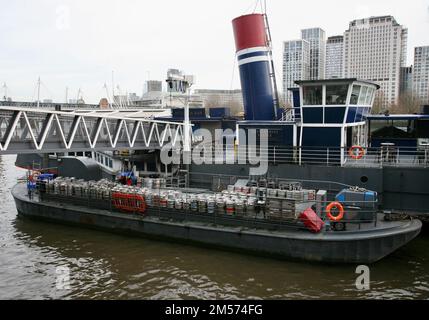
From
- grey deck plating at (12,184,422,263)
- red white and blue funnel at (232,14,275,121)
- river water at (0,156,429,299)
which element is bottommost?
river water at (0,156,429,299)

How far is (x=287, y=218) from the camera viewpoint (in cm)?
1426

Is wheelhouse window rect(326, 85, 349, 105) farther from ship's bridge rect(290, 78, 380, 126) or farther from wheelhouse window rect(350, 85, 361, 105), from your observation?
wheelhouse window rect(350, 85, 361, 105)

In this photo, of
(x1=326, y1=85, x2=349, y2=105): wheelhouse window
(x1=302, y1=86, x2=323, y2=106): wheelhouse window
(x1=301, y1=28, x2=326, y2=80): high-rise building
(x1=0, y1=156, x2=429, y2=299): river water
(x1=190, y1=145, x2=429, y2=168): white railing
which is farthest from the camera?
(x1=301, y1=28, x2=326, y2=80): high-rise building

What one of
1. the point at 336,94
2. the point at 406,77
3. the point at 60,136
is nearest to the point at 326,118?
the point at 336,94

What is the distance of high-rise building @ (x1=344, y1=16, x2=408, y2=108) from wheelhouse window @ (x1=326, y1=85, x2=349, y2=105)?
119 m

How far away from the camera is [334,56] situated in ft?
468

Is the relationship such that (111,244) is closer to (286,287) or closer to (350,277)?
(286,287)

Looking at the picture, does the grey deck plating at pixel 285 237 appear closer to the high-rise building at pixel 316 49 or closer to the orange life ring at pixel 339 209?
the orange life ring at pixel 339 209

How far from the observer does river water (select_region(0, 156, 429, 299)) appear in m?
11.7

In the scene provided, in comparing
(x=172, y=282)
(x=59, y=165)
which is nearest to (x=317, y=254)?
(x=172, y=282)

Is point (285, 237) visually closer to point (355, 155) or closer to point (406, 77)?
point (355, 155)

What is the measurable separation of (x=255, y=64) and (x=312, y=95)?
4860 mm

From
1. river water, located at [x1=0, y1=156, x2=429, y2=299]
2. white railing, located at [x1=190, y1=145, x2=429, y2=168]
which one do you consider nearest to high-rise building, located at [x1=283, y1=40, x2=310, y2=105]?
white railing, located at [x1=190, y1=145, x2=429, y2=168]
